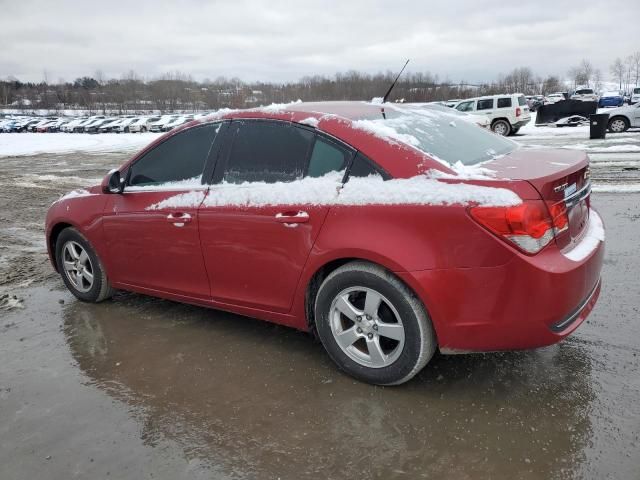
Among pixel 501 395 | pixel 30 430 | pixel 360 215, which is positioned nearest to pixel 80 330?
pixel 30 430

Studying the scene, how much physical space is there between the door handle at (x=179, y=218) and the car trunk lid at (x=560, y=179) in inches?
79.8

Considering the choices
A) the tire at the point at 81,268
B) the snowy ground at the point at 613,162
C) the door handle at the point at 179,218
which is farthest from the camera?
the snowy ground at the point at 613,162

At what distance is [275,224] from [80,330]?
202 cm

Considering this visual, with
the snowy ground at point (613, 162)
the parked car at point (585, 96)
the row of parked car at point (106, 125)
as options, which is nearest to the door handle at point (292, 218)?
the snowy ground at point (613, 162)

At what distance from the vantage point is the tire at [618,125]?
21.1 meters

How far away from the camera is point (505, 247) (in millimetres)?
2625

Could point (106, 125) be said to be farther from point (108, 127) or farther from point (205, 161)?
point (205, 161)

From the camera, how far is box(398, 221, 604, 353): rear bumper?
2.64 meters

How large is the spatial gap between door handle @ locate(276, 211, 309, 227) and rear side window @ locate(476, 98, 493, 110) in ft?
73.9

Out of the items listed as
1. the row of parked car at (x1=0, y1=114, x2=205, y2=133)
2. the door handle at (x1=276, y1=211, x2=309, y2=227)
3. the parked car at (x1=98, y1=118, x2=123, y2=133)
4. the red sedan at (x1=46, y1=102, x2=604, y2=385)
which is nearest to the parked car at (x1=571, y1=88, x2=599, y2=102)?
the row of parked car at (x1=0, y1=114, x2=205, y2=133)

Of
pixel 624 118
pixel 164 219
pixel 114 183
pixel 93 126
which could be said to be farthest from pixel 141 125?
pixel 164 219

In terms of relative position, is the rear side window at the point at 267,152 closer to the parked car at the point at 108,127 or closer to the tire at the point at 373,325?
the tire at the point at 373,325

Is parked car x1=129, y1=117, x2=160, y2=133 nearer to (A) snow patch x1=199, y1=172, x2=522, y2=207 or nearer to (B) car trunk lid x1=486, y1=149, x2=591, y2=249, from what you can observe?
(A) snow patch x1=199, y1=172, x2=522, y2=207

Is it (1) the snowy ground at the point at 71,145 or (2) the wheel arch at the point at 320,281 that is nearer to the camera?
(2) the wheel arch at the point at 320,281
